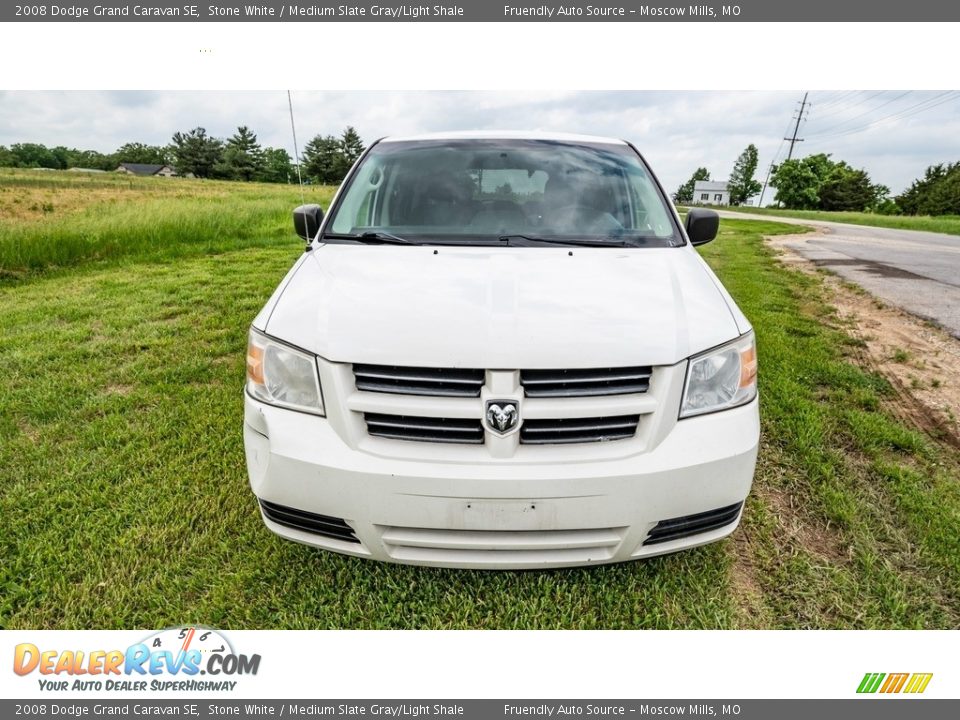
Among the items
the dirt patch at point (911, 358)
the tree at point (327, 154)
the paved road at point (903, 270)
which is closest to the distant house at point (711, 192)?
the tree at point (327, 154)

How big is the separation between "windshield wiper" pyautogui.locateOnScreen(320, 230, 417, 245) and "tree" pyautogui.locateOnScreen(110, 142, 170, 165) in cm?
9569

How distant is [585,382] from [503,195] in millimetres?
1346

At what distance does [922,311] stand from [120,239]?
11282 millimetres

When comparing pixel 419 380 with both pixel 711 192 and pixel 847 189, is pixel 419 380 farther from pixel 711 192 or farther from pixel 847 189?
pixel 711 192

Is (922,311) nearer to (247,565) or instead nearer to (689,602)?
(689,602)

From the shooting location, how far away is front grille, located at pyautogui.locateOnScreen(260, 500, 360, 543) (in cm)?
168

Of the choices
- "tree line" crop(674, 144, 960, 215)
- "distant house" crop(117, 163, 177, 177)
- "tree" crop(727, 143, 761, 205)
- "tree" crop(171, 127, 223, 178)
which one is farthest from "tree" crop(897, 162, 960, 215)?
"distant house" crop(117, 163, 177, 177)

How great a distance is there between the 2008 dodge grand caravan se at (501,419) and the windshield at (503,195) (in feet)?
1.98

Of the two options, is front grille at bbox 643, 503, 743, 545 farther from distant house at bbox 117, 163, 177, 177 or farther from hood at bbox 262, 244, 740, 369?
distant house at bbox 117, 163, 177, 177

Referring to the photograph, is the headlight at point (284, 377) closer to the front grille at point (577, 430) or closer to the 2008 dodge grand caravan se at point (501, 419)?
the 2008 dodge grand caravan se at point (501, 419)

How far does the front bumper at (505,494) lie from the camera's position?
1559mm

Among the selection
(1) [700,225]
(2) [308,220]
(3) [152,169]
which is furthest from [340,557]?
(3) [152,169]

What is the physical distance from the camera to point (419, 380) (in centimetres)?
164

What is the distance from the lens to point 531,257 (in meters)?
2.16
